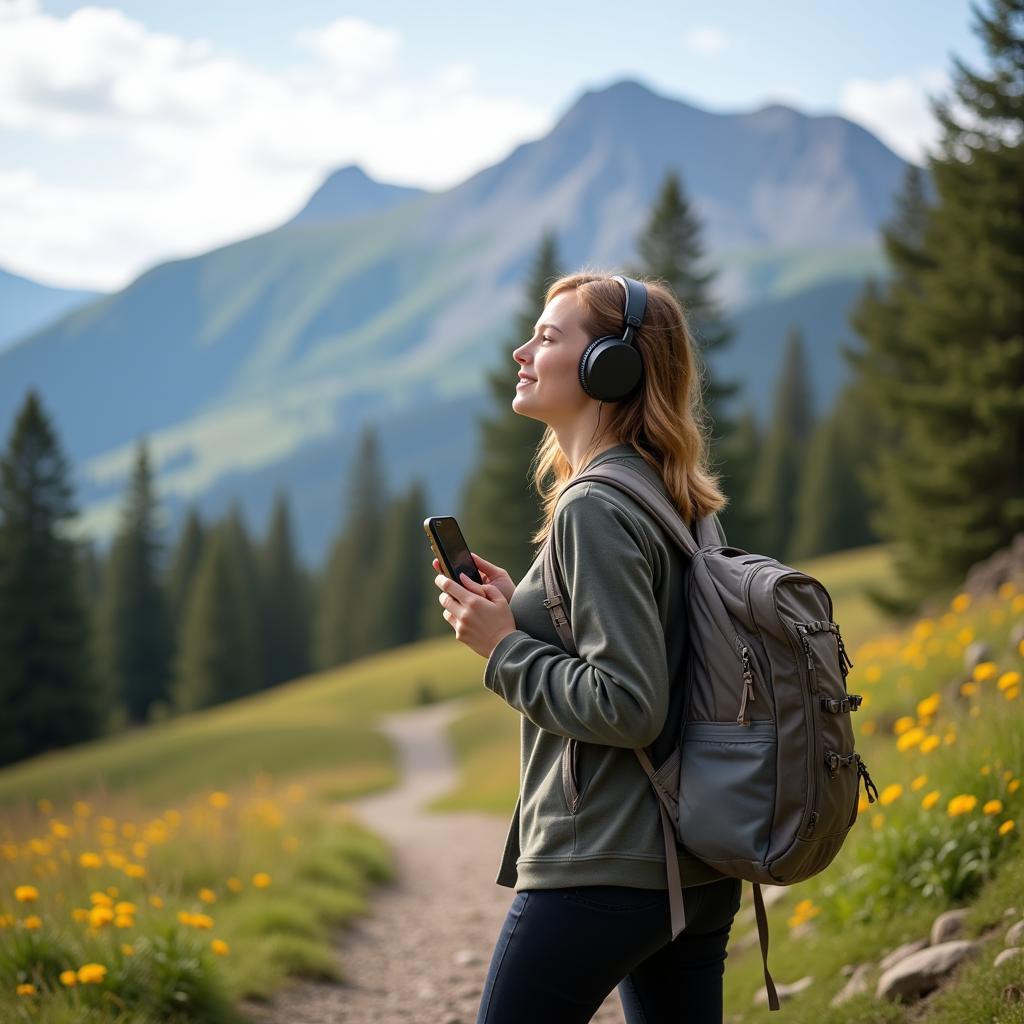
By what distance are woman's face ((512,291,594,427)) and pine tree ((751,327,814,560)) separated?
5640 centimetres

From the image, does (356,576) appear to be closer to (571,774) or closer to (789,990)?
(789,990)

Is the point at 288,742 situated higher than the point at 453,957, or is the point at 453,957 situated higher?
the point at 453,957

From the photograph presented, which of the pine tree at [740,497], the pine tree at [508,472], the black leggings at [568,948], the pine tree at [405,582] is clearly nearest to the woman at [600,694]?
the black leggings at [568,948]

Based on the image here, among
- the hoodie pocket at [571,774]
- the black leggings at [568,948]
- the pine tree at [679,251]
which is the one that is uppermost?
the pine tree at [679,251]

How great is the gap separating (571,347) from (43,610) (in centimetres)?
3982

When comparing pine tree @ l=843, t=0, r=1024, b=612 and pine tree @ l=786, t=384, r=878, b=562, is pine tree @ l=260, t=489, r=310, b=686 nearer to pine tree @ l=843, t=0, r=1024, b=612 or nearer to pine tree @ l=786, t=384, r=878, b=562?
pine tree @ l=786, t=384, r=878, b=562

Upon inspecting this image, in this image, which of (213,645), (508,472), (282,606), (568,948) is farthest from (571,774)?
(282,606)

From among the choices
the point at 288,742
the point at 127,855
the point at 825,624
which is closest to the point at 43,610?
the point at 288,742

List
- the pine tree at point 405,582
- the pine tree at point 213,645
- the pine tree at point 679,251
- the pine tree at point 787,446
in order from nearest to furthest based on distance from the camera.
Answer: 1. the pine tree at point 679,251
2. the pine tree at point 213,645
3. the pine tree at point 787,446
4. the pine tree at point 405,582

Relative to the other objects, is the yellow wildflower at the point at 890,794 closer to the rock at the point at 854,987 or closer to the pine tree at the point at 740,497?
the rock at the point at 854,987

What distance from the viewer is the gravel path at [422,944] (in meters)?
5.67

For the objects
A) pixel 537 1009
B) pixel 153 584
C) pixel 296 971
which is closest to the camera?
pixel 537 1009

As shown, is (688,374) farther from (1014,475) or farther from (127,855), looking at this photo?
(1014,475)

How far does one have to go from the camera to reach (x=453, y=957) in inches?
275
